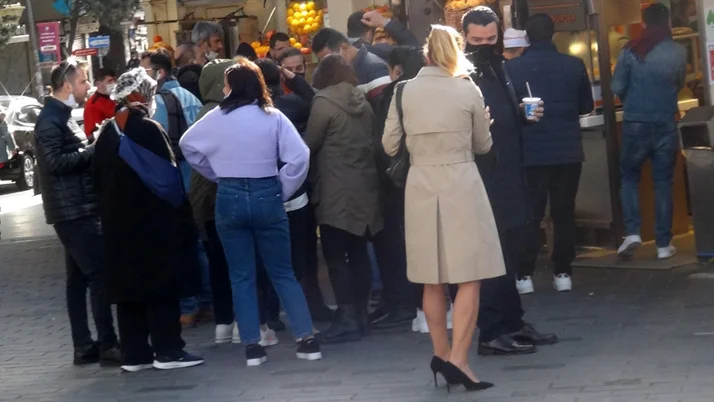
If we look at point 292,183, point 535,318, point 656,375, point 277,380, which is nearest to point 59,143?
point 292,183

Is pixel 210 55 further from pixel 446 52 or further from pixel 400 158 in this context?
pixel 446 52

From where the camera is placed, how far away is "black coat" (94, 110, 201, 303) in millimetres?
7547

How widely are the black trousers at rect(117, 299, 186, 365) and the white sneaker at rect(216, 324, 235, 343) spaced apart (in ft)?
2.15

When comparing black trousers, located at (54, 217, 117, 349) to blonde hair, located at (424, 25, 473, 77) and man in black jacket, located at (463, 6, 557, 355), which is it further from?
blonde hair, located at (424, 25, 473, 77)

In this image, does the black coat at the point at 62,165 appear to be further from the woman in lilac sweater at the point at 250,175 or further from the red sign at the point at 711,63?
the red sign at the point at 711,63

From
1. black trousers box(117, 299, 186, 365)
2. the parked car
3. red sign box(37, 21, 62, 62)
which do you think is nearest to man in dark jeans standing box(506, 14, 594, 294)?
black trousers box(117, 299, 186, 365)

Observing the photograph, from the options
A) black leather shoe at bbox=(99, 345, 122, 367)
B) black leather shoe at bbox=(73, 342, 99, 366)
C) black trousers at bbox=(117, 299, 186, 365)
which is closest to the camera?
black trousers at bbox=(117, 299, 186, 365)

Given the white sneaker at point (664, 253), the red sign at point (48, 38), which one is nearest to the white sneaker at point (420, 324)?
the white sneaker at point (664, 253)

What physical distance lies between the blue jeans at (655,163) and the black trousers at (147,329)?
4.06 m

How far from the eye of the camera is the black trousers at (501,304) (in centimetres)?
725

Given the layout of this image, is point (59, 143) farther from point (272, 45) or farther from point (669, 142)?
point (669, 142)

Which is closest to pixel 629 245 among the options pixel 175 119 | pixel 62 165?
pixel 175 119

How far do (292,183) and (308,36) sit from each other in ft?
25.0

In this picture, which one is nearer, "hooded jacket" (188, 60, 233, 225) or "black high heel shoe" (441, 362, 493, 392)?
"black high heel shoe" (441, 362, 493, 392)
